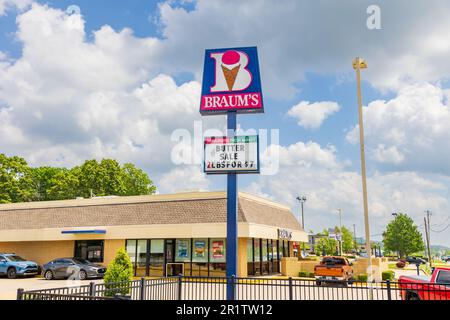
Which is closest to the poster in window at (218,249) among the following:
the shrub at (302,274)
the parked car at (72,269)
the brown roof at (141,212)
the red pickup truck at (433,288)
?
the brown roof at (141,212)

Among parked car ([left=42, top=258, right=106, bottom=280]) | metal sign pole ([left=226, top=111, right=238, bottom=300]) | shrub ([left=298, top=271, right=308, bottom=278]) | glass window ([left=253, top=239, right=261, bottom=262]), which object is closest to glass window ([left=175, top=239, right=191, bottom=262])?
glass window ([left=253, top=239, right=261, bottom=262])

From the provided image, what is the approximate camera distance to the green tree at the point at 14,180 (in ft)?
208

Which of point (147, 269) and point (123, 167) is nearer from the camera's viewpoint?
point (147, 269)

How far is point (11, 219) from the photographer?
37812mm

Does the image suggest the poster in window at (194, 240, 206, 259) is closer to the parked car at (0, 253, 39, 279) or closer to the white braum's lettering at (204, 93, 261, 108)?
the parked car at (0, 253, 39, 279)

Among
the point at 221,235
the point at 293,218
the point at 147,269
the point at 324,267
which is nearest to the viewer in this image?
the point at 324,267

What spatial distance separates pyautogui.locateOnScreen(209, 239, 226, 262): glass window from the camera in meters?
29.2

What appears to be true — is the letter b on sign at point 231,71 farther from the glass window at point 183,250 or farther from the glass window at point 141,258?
the glass window at point 141,258

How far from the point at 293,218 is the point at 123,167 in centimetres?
4583

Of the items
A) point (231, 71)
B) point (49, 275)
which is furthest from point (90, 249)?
point (231, 71)

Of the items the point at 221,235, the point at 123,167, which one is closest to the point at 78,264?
the point at 221,235

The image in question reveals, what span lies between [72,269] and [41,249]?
26.2 feet
